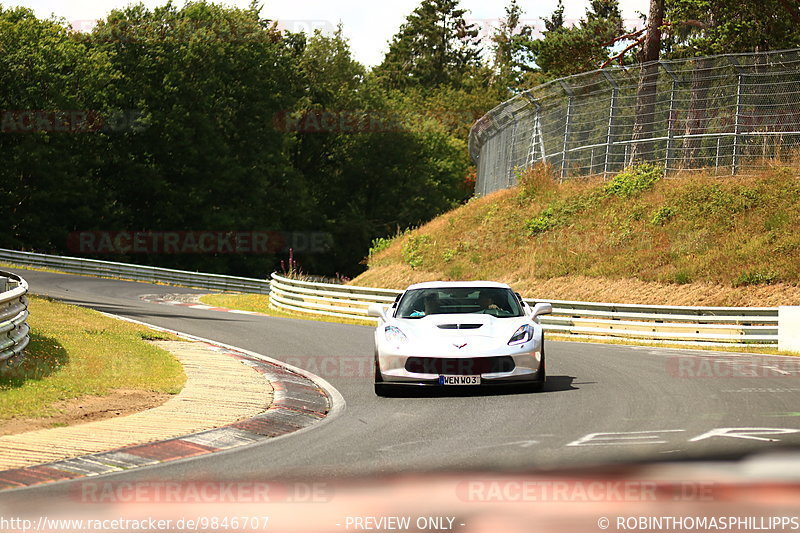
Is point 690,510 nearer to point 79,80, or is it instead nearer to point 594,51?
point 594,51

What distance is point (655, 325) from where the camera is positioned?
73.5 ft

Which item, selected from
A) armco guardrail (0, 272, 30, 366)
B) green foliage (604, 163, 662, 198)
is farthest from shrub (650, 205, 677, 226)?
armco guardrail (0, 272, 30, 366)

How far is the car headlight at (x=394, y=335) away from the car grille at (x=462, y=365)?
0.26m

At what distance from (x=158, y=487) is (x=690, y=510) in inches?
141

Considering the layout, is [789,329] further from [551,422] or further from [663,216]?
[551,422]

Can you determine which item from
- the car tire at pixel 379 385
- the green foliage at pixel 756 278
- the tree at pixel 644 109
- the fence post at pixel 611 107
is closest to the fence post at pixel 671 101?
the tree at pixel 644 109

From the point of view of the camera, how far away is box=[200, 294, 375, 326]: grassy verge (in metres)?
29.1

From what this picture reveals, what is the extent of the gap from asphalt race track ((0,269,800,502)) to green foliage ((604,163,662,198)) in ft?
46.7

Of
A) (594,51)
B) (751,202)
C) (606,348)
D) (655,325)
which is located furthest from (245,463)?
(594,51)

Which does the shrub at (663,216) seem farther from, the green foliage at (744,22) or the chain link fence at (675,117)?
the green foliage at (744,22)

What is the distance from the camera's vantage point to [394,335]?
12.6 meters

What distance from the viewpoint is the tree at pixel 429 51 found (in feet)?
361

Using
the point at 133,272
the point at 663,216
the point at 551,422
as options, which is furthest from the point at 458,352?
the point at 133,272

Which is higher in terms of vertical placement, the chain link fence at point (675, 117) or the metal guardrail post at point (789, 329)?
the chain link fence at point (675, 117)
